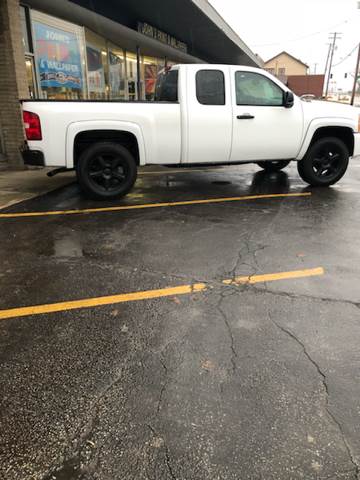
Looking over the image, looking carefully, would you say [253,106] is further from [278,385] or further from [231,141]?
[278,385]

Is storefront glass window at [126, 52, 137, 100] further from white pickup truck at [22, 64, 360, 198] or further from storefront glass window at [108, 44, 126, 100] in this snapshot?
white pickup truck at [22, 64, 360, 198]

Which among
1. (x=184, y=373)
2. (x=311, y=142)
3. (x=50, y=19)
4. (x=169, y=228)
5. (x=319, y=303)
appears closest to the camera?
(x=184, y=373)

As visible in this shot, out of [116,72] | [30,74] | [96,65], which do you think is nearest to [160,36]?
[116,72]

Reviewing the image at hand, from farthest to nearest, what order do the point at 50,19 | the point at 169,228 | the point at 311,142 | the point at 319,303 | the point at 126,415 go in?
the point at 50,19, the point at 311,142, the point at 169,228, the point at 319,303, the point at 126,415

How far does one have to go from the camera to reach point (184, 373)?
2.50m

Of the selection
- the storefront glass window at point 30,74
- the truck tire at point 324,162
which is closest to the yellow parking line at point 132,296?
the truck tire at point 324,162

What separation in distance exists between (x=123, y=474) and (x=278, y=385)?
42.9 inches

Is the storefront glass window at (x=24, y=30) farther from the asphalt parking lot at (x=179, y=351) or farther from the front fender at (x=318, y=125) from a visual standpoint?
the front fender at (x=318, y=125)

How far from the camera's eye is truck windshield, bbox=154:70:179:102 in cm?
664

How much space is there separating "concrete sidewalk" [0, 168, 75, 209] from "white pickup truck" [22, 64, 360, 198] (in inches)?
46.1

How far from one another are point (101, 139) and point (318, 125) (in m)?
4.09

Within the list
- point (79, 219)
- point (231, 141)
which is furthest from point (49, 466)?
point (231, 141)

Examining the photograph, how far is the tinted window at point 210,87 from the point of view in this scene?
6539 mm

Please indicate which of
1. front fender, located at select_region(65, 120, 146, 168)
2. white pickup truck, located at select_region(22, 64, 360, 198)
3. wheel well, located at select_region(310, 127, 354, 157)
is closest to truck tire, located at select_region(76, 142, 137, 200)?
white pickup truck, located at select_region(22, 64, 360, 198)
